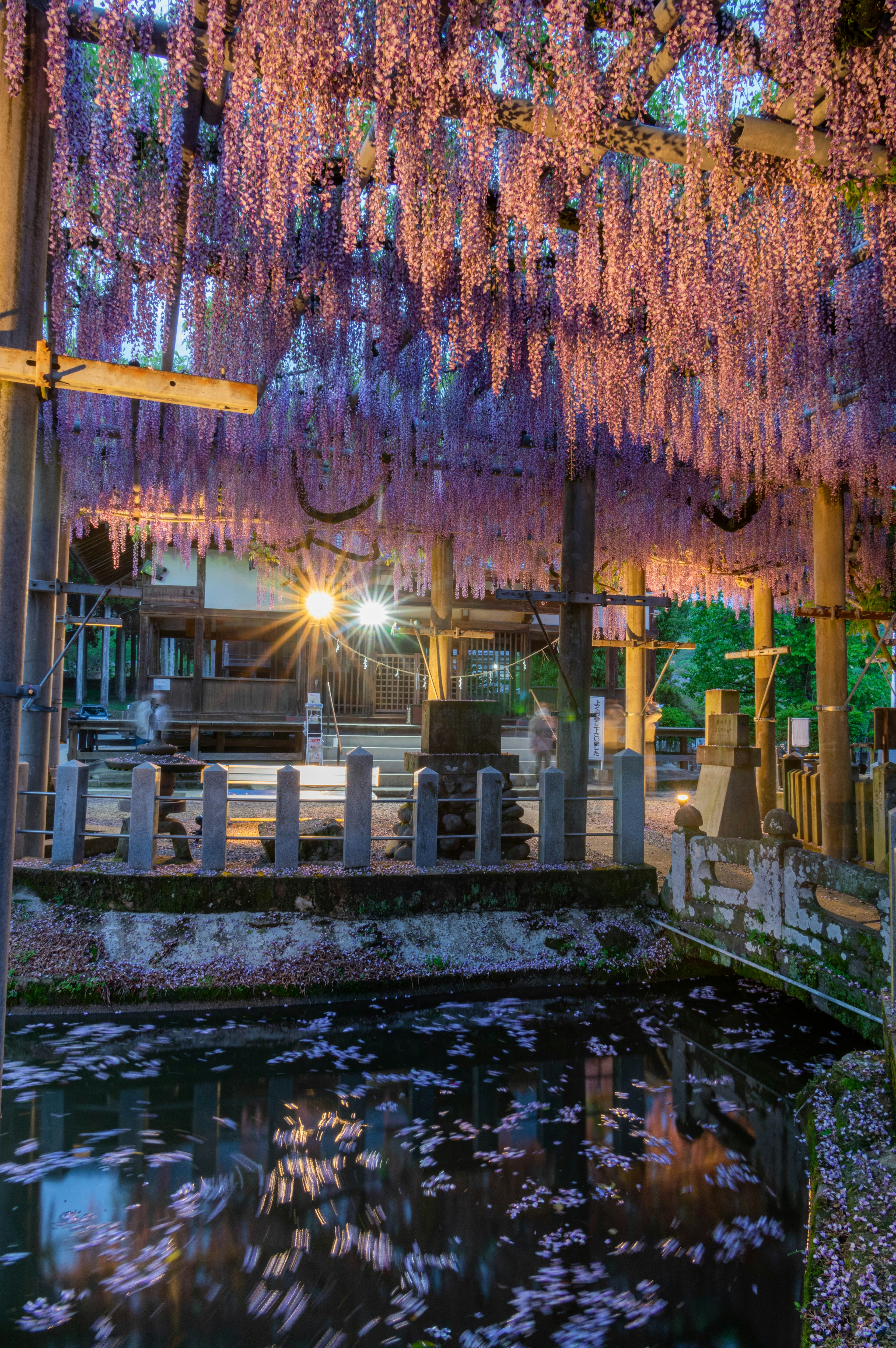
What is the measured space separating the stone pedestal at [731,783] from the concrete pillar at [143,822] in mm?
6331

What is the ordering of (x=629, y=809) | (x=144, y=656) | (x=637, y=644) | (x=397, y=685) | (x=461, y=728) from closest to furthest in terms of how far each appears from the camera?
(x=629, y=809) < (x=461, y=728) < (x=637, y=644) < (x=144, y=656) < (x=397, y=685)

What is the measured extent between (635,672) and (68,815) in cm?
893

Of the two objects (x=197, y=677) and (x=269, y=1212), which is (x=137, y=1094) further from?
(x=197, y=677)

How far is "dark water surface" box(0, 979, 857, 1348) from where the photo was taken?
9.26 feet

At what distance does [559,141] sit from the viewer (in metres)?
3.85

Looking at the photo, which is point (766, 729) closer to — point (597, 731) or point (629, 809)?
point (597, 731)

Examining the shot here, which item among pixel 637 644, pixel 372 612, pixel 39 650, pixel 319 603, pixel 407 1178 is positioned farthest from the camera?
pixel 372 612

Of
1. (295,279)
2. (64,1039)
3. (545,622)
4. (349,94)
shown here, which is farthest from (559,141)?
(545,622)

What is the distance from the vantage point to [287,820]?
6105mm

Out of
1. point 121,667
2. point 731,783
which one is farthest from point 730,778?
point 121,667

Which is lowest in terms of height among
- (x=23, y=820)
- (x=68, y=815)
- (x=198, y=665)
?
(x=23, y=820)

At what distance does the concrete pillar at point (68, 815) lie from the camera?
5980mm

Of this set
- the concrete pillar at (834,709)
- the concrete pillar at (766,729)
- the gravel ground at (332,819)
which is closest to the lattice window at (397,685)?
the gravel ground at (332,819)

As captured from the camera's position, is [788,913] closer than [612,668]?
Yes
